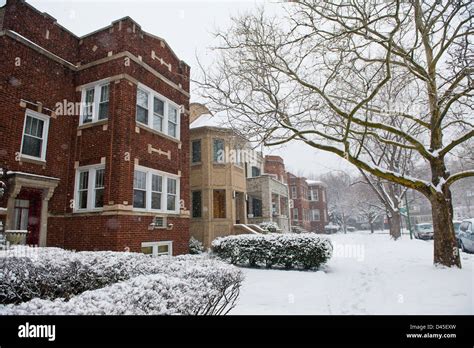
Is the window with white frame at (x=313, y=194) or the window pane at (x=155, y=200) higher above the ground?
the window with white frame at (x=313, y=194)

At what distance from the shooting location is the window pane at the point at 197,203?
19.1 meters

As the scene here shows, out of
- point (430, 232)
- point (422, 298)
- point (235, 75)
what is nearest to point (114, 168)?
point (235, 75)

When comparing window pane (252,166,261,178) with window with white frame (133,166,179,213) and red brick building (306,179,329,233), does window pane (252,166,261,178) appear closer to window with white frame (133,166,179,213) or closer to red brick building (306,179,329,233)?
window with white frame (133,166,179,213)

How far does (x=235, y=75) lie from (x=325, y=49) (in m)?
3.39

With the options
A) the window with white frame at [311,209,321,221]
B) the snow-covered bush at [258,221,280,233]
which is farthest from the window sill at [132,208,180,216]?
the window with white frame at [311,209,321,221]

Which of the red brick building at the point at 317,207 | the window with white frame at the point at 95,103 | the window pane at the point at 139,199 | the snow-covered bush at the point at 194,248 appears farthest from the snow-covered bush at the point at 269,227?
the red brick building at the point at 317,207

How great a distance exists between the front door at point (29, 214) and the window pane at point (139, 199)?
3335mm

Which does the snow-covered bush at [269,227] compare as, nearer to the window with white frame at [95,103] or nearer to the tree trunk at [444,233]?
the tree trunk at [444,233]

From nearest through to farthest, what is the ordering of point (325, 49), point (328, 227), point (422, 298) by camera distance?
point (422, 298) < point (325, 49) < point (328, 227)

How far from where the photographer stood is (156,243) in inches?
483

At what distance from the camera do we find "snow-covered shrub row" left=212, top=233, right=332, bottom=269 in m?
11.6
